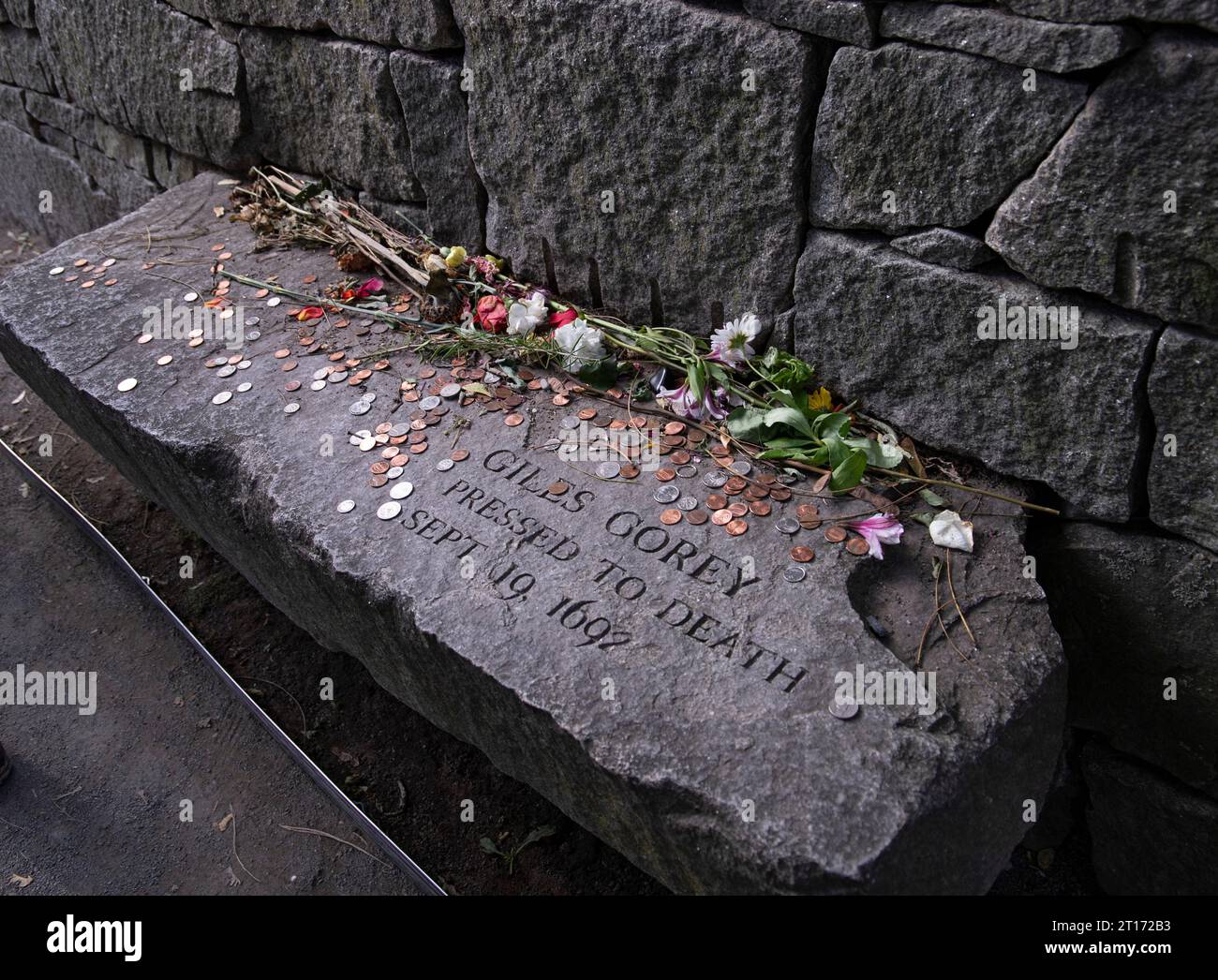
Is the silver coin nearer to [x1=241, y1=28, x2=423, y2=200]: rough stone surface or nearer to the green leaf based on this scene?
the green leaf

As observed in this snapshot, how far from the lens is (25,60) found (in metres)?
4.40

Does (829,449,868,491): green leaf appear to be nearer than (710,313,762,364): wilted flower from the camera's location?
Yes

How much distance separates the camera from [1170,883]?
2.27 m

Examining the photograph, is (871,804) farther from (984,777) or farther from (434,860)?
(434,860)

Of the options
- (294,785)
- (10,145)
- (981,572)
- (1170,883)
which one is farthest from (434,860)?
(10,145)

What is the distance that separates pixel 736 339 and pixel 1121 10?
0.99 metres

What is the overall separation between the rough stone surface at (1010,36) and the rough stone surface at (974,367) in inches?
15.7

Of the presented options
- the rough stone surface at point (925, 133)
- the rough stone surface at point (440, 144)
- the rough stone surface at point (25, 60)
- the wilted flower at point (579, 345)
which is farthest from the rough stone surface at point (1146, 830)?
the rough stone surface at point (25, 60)

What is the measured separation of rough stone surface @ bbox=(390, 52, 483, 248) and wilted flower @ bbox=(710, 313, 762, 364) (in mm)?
902

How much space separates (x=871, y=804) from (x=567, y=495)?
0.91 meters

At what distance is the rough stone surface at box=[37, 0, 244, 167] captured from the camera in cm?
332

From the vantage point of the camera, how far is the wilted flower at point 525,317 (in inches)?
99.4

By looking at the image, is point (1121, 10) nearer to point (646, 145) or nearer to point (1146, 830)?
point (646, 145)

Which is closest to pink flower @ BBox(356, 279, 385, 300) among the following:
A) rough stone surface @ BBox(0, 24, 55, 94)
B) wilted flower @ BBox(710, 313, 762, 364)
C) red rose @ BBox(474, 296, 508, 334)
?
red rose @ BBox(474, 296, 508, 334)
